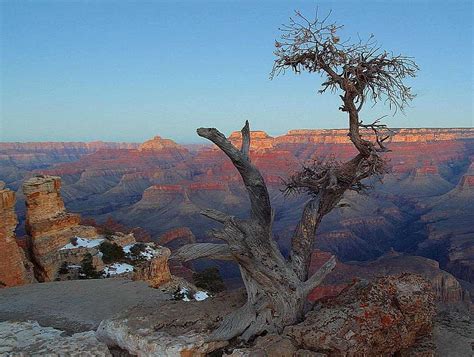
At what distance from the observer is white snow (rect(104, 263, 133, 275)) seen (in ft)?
84.1

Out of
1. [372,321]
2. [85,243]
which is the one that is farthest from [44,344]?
[85,243]

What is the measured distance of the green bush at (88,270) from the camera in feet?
80.4

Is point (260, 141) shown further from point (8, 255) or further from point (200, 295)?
point (8, 255)

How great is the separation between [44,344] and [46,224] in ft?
65.3

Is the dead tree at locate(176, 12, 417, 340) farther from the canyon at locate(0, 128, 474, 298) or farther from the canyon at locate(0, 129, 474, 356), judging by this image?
the canyon at locate(0, 128, 474, 298)

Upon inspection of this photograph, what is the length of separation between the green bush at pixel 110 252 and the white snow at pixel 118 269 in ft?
1.97

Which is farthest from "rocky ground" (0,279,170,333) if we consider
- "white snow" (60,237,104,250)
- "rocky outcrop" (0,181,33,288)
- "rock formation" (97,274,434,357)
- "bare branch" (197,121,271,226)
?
"white snow" (60,237,104,250)

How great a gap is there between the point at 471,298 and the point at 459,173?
122 m

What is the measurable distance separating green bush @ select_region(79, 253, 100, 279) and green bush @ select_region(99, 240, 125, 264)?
5.93 ft

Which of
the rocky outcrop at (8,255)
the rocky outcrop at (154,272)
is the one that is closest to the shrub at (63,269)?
the rocky outcrop at (154,272)

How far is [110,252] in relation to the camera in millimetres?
27672

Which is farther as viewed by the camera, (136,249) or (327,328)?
(136,249)

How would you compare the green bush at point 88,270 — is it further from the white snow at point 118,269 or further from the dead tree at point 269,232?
the dead tree at point 269,232

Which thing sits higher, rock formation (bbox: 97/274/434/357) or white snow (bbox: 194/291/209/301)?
rock formation (bbox: 97/274/434/357)
